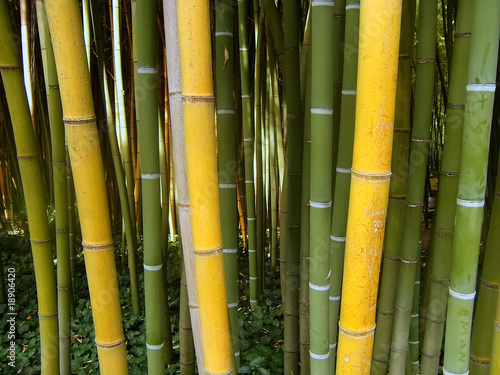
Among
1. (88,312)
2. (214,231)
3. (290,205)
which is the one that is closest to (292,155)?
(290,205)

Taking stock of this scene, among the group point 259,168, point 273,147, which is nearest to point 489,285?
point 259,168

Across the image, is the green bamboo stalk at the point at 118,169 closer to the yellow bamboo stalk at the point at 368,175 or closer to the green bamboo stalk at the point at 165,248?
the green bamboo stalk at the point at 165,248

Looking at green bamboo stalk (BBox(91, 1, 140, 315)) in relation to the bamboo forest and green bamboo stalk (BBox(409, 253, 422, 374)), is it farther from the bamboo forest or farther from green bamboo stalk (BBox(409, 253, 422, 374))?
green bamboo stalk (BBox(409, 253, 422, 374))

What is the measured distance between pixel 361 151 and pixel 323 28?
25 centimetres

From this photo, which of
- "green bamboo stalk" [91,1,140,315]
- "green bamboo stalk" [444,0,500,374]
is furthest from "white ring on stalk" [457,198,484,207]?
"green bamboo stalk" [91,1,140,315]

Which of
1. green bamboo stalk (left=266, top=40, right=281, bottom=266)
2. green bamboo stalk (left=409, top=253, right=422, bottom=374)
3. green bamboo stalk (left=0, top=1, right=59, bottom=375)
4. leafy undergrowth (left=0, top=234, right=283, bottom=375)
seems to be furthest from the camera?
green bamboo stalk (left=266, top=40, right=281, bottom=266)

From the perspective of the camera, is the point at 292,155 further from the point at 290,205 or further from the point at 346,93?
the point at 346,93

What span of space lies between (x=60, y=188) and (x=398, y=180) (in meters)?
0.80

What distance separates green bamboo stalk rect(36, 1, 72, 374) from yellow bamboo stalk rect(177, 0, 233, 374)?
0.54 metres

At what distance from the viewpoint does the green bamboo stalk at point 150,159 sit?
2.25 ft

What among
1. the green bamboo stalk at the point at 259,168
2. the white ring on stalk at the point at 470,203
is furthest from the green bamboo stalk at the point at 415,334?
the green bamboo stalk at the point at 259,168

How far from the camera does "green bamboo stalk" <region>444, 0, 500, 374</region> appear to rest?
61 cm

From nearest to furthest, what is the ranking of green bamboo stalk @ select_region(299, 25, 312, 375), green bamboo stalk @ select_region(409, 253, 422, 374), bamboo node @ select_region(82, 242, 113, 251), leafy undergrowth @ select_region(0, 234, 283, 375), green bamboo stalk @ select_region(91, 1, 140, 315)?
bamboo node @ select_region(82, 242, 113, 251), green bamboo stalk @ select_region(299, 25, 312, 375), green bamboo stalk @ select_region(409, 253, 422, 374), leafy undergrowth @ select_region(0, 234, 283, 375), green bamboo stalk @ select_region(91, 1, 140, 315)

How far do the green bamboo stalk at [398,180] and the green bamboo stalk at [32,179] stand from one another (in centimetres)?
76
